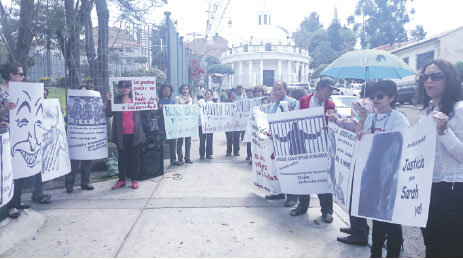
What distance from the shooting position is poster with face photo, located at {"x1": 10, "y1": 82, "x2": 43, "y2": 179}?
175 inches

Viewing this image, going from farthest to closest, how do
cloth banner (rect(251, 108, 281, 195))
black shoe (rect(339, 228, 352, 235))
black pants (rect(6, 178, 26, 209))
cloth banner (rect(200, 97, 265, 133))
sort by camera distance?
cloth banner (rect(200, 97, 265, 133)) → cloth banner (rect(251, 108, 281, 195)) → black pants (rect(6, 178, 26, 209)) → black shoe (rect(339, 228, 352, 235))

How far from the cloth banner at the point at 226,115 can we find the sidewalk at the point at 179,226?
8.62 feet

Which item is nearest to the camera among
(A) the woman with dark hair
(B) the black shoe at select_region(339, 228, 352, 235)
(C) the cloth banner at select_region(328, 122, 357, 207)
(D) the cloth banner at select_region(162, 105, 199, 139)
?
(A) the woman with dark hair

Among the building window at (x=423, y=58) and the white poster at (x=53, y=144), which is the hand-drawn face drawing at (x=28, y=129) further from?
the building window at (x=423, y=58)

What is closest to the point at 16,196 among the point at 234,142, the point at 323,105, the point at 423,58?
the point at 323,105

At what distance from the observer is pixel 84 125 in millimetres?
6078

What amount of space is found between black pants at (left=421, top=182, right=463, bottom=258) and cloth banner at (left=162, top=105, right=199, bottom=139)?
19.4 feet

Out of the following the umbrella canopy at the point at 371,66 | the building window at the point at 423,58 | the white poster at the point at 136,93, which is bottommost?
the white poster at the point at 136,93

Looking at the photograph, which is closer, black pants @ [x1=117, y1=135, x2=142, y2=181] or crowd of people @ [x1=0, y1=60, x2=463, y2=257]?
crowd of people @ [x1=0, y1=60, x2=463, y2=257]

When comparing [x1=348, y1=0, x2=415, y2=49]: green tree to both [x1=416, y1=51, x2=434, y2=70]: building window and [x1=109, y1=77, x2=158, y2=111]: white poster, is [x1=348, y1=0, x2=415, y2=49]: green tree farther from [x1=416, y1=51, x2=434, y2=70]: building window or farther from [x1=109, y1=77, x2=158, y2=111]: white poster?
[x1=109, y1=77, x2=158, y2=111]: white poster

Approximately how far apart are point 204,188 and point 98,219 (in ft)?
6.61

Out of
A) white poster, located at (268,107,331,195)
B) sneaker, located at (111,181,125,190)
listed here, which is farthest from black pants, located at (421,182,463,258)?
sneaker, located at (111,181,125,190)

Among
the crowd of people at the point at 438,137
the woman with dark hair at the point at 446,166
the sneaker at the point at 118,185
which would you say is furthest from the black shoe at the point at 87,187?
the woman with dark hair at the point at 446,166

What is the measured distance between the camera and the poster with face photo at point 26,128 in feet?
14.6
